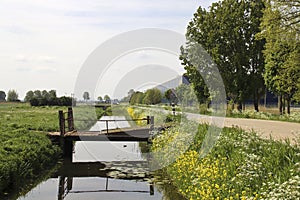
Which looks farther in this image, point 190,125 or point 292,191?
point 190,125

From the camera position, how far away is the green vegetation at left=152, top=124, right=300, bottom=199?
6742 millimetres

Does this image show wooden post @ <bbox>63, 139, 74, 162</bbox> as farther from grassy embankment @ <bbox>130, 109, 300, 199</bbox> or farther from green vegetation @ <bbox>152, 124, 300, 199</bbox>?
green vegetation @ <bbox>152, 124, 300, 199</bbox>

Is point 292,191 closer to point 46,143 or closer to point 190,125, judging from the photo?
point 190,125

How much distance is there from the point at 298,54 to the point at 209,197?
15.5 meters

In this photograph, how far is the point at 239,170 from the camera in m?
8.27

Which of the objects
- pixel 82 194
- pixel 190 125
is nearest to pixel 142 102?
pixel 190 125

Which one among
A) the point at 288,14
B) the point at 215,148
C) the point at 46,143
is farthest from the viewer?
the point at 288,14

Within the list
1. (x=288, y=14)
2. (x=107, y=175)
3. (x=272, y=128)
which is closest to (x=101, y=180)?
(x=107, y=175)

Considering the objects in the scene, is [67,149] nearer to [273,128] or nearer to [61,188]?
[61,188]

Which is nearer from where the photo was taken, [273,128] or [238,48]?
[273,128]

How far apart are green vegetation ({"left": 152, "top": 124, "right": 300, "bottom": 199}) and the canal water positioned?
1118 mm

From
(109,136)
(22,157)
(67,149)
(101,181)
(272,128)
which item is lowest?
(101,181)

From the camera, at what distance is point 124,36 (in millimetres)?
18375

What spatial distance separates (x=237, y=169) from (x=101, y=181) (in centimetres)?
648
